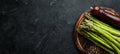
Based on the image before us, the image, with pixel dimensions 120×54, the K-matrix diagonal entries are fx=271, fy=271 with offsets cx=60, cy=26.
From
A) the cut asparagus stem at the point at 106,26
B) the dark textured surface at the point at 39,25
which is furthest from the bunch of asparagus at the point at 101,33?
the dark textured surface at the point at 39,25

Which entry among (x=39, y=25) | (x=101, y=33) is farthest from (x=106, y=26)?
(x=39, y=25)

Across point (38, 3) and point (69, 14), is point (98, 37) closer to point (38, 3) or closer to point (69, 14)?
point (69, 14)

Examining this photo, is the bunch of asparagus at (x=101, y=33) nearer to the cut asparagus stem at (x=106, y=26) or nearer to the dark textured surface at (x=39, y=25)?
the cut asparagus stem at (x=106, y=26)

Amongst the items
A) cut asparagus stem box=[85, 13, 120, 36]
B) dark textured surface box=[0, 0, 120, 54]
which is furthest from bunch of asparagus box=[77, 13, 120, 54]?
dark textured surface box=[0, 0, 120, 54]

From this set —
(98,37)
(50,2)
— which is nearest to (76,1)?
(50,2)

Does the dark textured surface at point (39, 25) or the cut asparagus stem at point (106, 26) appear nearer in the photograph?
the cut asparagus stem at point (106, 26)
